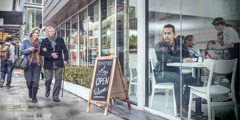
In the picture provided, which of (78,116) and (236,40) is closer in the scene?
(236,40)

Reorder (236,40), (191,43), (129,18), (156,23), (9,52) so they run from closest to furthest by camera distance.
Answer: (236,40) < (191,43) < (156,23) < (129,18) < (9,52)

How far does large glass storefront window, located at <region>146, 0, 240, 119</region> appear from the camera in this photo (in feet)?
13.8

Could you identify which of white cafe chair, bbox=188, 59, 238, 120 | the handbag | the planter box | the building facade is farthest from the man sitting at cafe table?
the handbag

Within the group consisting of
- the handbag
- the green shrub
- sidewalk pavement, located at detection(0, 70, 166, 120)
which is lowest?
sidewalk pavement, located at detection(0, 70, 166, 120)

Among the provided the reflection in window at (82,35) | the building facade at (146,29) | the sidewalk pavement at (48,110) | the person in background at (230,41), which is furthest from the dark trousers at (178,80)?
the reflection in window at (82,35)

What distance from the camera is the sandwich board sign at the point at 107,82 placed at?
213 inches

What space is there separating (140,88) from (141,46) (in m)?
0.81

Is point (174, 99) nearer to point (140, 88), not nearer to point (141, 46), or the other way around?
point (140, 88)

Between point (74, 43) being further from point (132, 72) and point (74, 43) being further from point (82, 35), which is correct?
point (132, 72)

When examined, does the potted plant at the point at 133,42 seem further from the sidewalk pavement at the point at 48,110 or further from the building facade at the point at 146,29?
the sidewalk pavement at the point at 48,110

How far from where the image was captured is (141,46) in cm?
566

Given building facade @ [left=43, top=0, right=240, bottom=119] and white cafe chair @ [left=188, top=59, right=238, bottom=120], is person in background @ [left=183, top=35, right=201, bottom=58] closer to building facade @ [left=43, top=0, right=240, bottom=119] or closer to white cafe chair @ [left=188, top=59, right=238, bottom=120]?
building facade @ [left=43, top=0, right=240, bottom=119]

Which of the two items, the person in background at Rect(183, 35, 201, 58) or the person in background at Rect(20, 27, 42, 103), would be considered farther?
the person in background at Rect(20, 27, 42, 103)

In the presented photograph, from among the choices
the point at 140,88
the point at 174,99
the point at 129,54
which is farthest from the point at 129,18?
the point at 174,99
